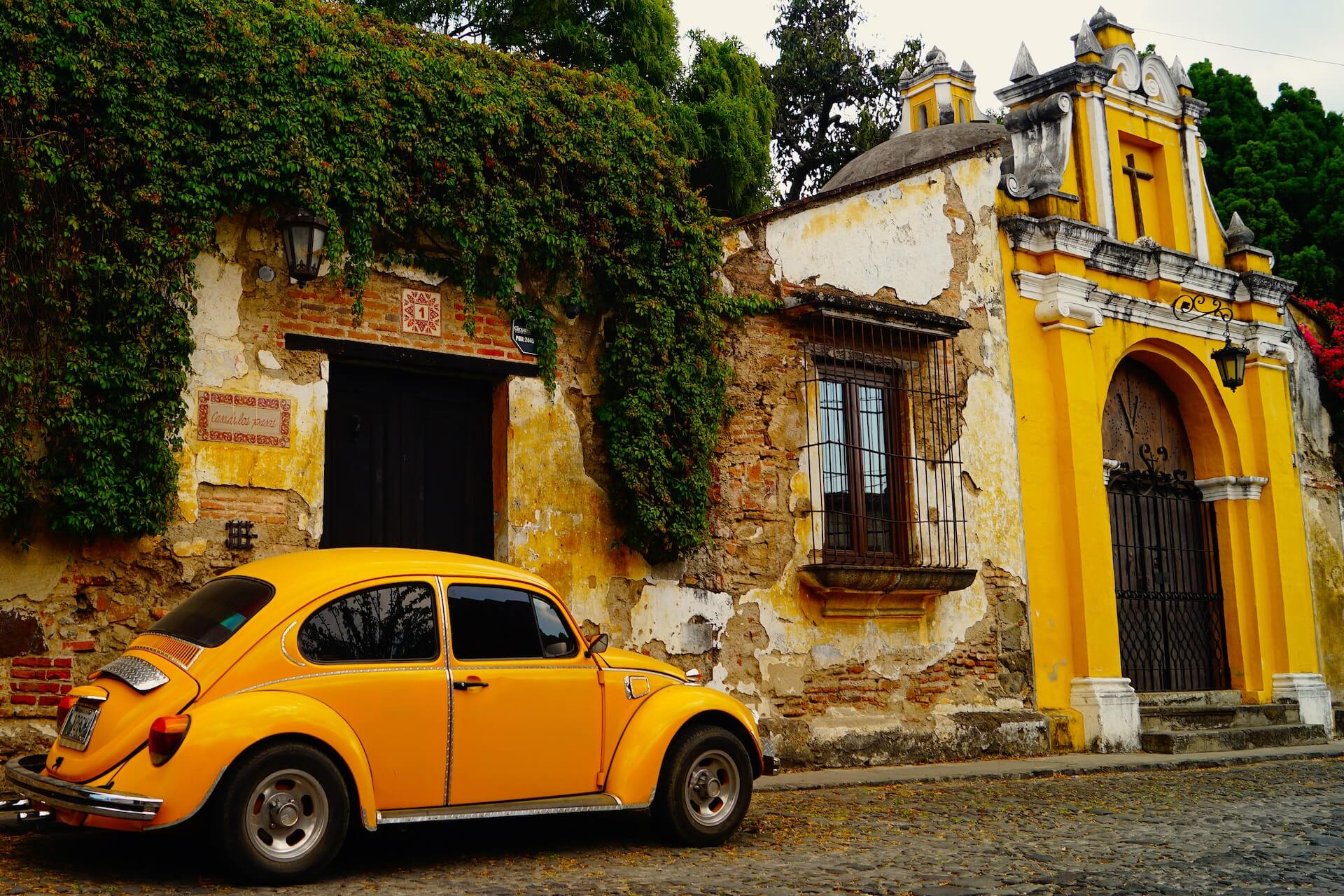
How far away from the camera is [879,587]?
10.4 metres

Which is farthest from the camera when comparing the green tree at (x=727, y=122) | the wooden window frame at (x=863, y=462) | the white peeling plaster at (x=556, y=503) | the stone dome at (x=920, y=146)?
the green tree at (x=727, y=122)

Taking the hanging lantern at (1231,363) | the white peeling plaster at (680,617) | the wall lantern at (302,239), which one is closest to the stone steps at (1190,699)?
the hanging lantern at (1231,363)

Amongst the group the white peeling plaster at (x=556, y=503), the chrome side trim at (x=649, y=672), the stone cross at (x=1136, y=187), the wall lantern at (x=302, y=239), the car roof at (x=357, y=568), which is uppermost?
the stone cross at (x=1136, y=187)

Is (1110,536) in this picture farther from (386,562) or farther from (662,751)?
(386,562)

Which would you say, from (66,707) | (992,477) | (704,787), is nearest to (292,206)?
(66,707)

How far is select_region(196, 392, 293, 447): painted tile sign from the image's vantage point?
7719mm

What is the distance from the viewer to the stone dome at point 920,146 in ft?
49.7

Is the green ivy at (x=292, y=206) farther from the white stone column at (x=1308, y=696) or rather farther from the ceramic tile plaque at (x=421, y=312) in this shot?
the white stone column at (x=1308, y=696)

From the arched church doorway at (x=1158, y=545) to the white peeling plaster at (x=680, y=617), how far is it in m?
5.39

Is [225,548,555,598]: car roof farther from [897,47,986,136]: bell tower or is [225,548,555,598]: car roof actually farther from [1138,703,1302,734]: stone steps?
[897,47,986,136]: bell tower

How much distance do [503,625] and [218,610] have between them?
53.5 inches

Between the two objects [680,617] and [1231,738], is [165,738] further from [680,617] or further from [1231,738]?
[1231,738]

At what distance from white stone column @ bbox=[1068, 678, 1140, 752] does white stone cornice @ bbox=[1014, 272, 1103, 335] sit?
3.57 metres

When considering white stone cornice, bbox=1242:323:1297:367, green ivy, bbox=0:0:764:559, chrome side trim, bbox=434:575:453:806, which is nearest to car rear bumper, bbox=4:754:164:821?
chrome side trim, bbox=434:575:453:806
